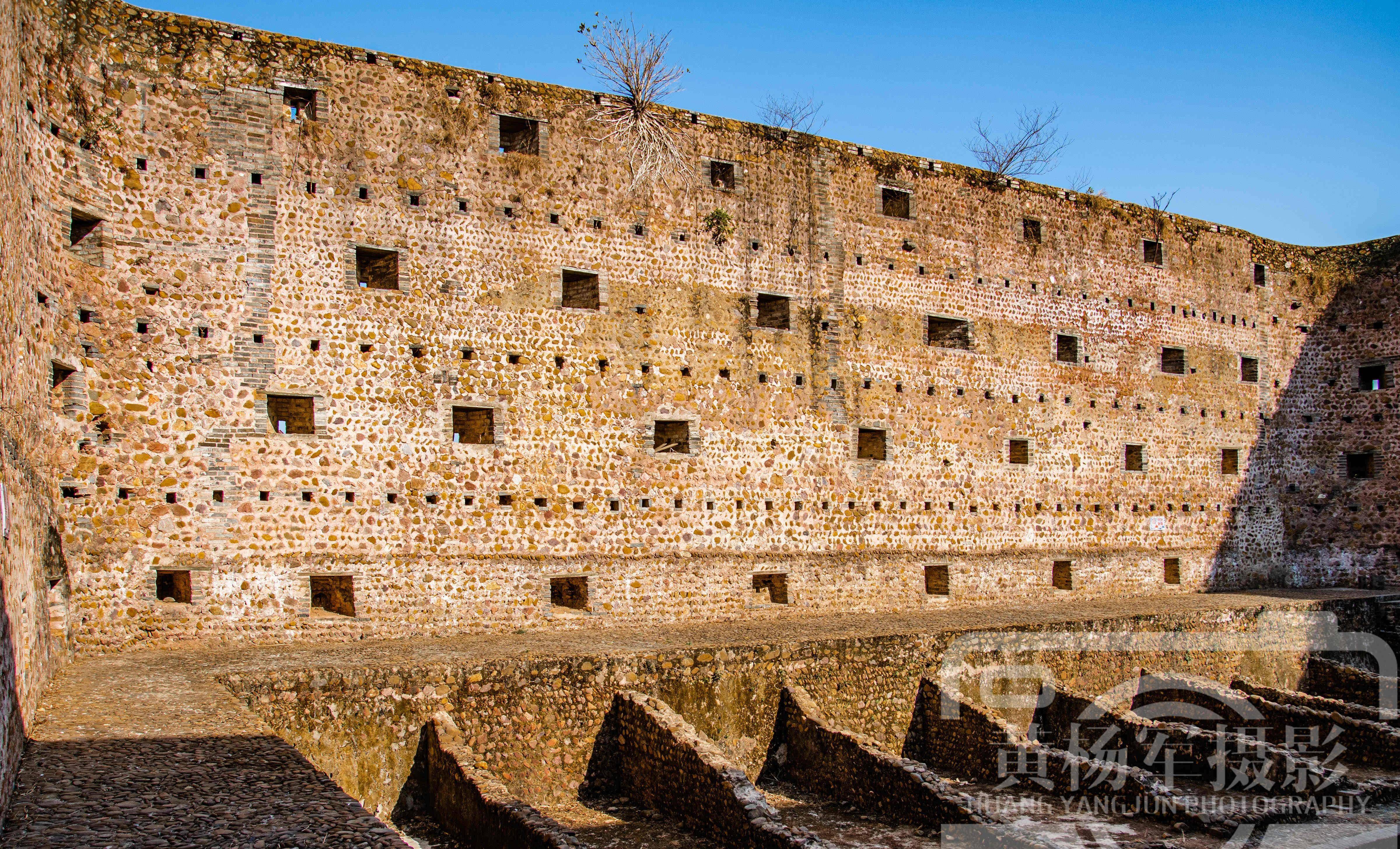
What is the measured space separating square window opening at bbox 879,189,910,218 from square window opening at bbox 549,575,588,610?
8.16 meters

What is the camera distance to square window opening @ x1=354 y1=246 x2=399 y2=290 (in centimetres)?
1283

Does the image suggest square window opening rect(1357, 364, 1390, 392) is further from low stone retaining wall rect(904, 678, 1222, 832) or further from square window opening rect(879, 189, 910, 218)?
low stone retaining wall rect(904, 678, 1222, 832)

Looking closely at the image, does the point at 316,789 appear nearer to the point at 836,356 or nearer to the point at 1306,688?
the point at 836,356

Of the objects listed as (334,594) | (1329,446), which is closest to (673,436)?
(334,594)

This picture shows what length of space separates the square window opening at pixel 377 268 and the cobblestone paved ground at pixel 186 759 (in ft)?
15.0

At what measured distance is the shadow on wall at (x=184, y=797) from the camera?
5.16m

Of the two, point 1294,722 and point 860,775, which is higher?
point 860,775

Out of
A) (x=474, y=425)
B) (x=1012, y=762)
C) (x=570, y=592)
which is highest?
(x=474, y=425)

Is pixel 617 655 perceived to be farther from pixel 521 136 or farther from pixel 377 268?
pixel 521 136

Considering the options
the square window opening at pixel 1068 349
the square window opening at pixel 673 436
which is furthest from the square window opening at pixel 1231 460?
the square window opening at pixel 673 436

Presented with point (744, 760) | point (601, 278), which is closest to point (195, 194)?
point (601, 278)

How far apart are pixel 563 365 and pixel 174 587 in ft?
18.0

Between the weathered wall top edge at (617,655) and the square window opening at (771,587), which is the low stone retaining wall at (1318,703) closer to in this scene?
the weathered wall top edge at (617,655)

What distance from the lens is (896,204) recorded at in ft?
55.9
